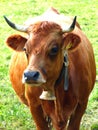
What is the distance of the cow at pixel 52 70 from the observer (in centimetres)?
423

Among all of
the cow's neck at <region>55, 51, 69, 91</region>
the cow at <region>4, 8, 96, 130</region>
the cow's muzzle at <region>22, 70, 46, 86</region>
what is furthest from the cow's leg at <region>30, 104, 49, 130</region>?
the cow's muzzle at <region>22, 70, 46, 86</region>

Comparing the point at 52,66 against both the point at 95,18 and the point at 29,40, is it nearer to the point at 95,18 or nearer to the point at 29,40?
the point at 29,40

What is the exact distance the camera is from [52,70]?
14.2ft

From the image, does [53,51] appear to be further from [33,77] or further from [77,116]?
[77,116]

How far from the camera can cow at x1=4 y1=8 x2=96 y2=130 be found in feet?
13.9

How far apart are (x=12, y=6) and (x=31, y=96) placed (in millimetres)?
8978

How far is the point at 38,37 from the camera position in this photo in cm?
427

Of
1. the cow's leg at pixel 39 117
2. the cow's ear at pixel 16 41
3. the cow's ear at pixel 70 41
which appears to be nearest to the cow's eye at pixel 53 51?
the cow's ear at pixel 70 41

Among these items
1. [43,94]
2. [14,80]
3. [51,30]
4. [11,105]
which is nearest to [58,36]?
[51,30]

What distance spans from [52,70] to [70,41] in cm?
38

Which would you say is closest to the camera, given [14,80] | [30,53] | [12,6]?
[30,53]

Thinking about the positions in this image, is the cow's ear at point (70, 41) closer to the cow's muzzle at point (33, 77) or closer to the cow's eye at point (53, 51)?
the cow's eye at point (53, 51)

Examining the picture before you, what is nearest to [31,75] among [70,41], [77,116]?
[70,41]

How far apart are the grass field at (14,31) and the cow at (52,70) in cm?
60
